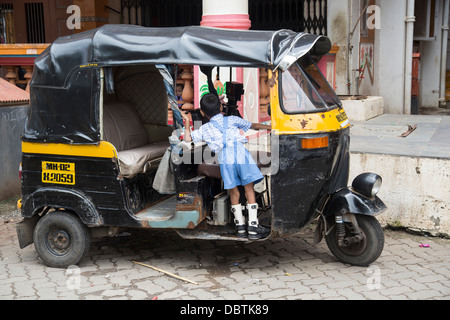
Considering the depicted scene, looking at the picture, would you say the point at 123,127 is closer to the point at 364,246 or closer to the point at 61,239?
the point at 61,239

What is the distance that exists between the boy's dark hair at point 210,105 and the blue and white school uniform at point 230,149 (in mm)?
46

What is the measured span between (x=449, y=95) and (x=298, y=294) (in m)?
17.0

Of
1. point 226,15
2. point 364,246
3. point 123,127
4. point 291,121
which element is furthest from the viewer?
point 226,15

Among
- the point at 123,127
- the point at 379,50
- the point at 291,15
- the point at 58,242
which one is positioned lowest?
the point at 58,242

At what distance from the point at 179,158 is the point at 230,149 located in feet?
1.49

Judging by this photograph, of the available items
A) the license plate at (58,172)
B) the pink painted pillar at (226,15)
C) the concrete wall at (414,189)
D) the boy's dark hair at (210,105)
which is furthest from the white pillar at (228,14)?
the license plate at (58,172)

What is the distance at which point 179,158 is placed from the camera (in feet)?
16.5

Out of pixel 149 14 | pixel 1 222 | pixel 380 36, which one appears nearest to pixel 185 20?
pixel 149 14

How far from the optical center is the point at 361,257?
513 cm

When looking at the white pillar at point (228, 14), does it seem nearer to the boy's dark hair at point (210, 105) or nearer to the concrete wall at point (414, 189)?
the concrete wall at point (414, 189)

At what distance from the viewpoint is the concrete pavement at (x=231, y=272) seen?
4.69 meters

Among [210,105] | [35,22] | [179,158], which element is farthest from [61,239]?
[35,22]

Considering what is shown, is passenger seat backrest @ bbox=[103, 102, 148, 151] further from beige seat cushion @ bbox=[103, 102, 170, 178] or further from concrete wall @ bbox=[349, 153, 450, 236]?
concrete wall @ bbox=[349, 153, 450, 236]

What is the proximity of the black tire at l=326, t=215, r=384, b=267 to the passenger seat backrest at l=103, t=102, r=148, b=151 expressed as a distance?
218cm
